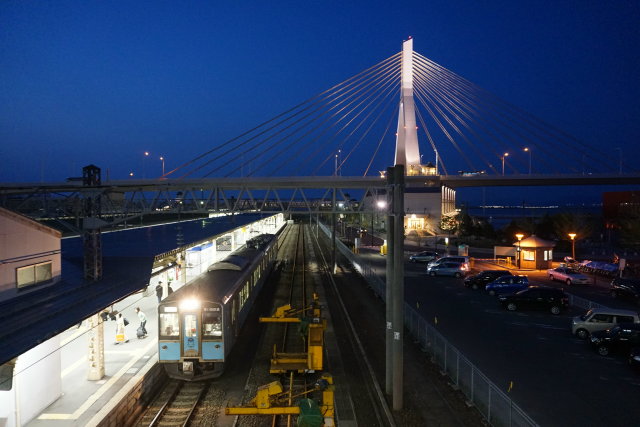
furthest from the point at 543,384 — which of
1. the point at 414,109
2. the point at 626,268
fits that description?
the point at 414,109

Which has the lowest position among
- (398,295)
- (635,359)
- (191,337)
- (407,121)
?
(635,359)

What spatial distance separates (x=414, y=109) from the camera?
171 ft

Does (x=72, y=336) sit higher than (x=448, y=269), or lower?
lower

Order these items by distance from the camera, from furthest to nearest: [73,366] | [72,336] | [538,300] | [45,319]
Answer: [538,300], [72,336], [73,366], [45,319]

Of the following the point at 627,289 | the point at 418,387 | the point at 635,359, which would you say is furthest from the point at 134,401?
the point at 627,289

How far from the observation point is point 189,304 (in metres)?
11.3

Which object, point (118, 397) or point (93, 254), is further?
point (93, 254)

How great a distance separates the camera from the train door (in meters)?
11.3

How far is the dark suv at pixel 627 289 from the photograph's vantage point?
20859mm

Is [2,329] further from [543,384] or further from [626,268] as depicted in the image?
[626,268]

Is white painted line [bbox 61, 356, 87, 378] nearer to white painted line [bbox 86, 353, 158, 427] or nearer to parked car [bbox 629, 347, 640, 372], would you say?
white painted line [bbox 86, 353, 158, 427]

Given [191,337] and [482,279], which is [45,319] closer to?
[191,337]

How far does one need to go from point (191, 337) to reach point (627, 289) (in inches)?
843

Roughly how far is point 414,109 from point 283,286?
112 feet
